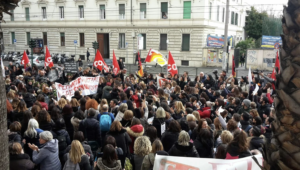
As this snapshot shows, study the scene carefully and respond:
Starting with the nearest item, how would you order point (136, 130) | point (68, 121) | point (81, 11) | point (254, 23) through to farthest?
point (136, 130) < point (68, 121) < point (81, 11) < point (254, 23)

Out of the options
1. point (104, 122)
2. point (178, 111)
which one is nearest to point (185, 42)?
point (178, 111)

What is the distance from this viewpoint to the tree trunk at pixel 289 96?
1031 mm

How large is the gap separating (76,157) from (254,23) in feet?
152

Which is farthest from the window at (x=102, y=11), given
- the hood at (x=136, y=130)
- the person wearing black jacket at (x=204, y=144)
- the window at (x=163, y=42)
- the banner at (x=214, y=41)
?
the person wearing black jacket at (x=204, y=144)

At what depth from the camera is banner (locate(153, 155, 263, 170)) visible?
126 inches

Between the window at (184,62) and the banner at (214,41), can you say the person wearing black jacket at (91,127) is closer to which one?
the window at (184,62)

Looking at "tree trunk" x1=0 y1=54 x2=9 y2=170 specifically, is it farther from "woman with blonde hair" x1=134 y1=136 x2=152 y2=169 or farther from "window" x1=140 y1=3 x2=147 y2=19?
"window" x1=140 y1=3 x2=147 y2=19

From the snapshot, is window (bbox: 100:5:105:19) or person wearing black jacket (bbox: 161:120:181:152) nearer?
person wearing black jacket (bbox: 161:120:181:152)

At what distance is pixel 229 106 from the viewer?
7449mm

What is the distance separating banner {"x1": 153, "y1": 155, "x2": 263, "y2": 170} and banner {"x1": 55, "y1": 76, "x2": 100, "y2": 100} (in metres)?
6.91

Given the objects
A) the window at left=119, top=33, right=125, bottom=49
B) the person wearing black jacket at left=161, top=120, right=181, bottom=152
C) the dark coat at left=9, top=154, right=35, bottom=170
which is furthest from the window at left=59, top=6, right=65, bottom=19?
the dark coat at left=9, top=154, right=35, bottom=170

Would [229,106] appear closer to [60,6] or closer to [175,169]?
[175,169]

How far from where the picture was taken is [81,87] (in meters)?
10.6

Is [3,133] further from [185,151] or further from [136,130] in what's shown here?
[136,130]
